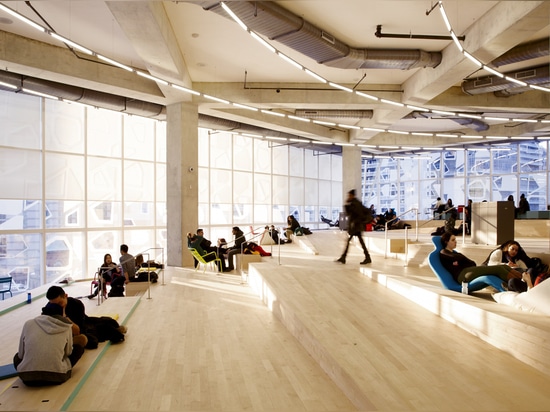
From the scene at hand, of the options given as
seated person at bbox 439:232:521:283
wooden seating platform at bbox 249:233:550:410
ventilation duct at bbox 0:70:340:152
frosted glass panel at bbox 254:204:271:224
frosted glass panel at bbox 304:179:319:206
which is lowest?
wooden seating platform at bbox 249:233:550:410

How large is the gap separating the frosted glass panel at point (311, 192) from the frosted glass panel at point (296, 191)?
453 mm

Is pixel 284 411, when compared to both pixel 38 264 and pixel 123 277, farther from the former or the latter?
pixel 38 264

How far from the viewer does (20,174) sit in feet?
38.9

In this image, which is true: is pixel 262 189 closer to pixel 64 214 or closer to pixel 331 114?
pixel 331 114

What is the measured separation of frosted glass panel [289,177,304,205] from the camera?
2102 centimetres

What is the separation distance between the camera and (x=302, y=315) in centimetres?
548

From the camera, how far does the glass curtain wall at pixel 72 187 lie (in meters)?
11.9

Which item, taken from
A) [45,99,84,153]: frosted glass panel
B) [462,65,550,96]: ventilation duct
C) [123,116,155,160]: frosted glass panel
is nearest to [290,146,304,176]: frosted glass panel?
[123,116,155,160]: frosted glass panel

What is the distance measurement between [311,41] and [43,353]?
20.2 feet

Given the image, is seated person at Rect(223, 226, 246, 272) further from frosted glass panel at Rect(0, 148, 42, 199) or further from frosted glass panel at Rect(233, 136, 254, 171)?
frosted glass panel at Rect(233, 136, 254, 171)

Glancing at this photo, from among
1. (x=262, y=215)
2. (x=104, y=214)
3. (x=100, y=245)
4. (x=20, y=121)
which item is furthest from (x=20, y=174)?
(x=262, y=215)

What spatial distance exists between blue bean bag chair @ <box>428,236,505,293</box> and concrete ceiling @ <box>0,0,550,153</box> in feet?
12.4

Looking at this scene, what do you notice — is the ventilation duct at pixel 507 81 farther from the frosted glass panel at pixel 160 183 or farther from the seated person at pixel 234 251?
the frosted glass panel at pixel 160 183

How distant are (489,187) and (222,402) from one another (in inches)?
809
